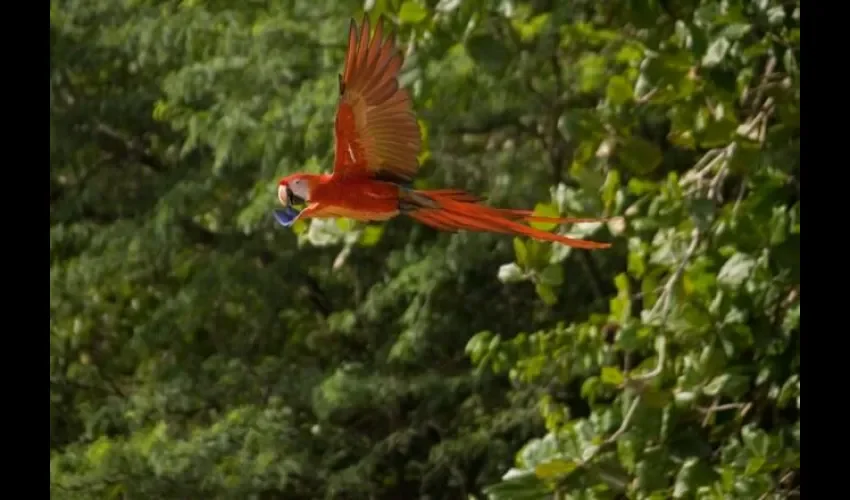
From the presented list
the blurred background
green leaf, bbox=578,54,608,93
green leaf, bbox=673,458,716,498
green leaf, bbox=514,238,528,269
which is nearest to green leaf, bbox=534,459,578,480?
the blurred background

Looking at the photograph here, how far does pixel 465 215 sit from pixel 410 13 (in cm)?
74

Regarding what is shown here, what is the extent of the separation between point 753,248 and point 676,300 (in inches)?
4.0

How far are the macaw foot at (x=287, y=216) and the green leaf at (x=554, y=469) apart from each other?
2.66 feet

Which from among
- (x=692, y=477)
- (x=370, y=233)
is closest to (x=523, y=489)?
(x=692, y=477)

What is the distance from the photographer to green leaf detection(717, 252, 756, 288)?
1305mm

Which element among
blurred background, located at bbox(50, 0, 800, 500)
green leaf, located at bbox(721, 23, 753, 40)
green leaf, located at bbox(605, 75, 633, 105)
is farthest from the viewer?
green leaf, located at bbox(605, 75, 633, 105)

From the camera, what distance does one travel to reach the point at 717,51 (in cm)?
126

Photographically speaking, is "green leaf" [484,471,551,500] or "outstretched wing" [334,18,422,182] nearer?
"outstretched wing" [334,18,422,182]

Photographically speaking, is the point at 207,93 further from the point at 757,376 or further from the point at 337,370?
the point at 757,376

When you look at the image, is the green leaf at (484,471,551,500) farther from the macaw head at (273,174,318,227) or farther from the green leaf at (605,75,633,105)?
the macaw head at (273,174,318,227)

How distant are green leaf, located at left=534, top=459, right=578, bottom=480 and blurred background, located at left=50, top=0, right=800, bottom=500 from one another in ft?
0.03

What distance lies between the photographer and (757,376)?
Result: 4.60 feet

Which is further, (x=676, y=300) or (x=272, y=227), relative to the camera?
(x=272, y=227)
